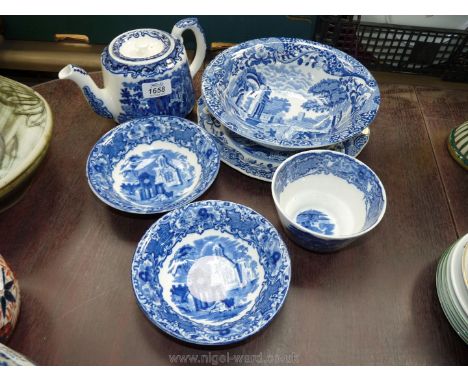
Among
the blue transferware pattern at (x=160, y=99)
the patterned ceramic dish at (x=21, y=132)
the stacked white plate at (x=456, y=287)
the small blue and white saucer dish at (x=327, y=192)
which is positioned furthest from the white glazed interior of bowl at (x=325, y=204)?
the patterned ceramic dish at (x=21, y=132)

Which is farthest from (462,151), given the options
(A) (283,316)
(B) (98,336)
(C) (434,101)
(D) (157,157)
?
(B) (98,336)

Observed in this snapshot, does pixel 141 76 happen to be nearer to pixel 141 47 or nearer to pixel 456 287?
pixel 141 47

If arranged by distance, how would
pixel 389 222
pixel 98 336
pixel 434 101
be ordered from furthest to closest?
pixel 434 101 → pixel 389 222 → pixel 98 336

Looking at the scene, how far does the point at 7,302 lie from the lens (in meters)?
0.50

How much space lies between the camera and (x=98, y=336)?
55cm

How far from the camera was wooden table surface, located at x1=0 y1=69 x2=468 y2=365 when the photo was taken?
0.54m

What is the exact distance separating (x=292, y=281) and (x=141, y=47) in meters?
0.48

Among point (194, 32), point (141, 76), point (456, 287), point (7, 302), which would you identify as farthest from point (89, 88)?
point (456, 287)

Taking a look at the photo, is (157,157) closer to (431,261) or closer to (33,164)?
(33,164)

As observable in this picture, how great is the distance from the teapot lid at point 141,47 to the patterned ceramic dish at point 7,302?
386mm

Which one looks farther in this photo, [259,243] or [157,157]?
[157,157]

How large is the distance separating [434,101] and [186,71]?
54cm

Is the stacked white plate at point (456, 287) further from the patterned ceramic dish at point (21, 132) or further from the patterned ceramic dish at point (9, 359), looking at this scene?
the patterned ceramic dish at point (21, 132)

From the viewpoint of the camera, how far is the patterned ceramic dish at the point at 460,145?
728mm
